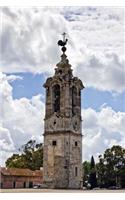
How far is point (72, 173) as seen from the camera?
21.5 meters

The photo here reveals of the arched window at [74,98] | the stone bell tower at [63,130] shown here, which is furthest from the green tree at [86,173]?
the arched window at [74,98]

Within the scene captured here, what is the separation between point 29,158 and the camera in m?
26.8

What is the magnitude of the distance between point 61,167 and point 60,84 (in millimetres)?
3846

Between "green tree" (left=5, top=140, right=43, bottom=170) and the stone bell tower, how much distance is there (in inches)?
139

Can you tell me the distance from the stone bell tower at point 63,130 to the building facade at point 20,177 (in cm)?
291

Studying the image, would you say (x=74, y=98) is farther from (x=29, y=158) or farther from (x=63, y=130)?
(x=29, y=158)

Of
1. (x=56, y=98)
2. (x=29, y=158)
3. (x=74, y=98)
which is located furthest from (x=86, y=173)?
(x=56, y=98)

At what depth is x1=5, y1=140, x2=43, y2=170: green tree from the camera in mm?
25938

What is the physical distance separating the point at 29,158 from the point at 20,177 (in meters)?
1.84

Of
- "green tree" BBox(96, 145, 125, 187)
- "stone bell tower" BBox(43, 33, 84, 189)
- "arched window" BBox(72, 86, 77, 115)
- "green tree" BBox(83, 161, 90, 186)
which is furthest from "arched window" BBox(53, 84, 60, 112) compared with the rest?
"green tree" BBox(83, 161, 90, 186)
